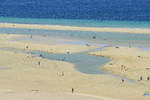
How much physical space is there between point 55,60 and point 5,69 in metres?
7.58

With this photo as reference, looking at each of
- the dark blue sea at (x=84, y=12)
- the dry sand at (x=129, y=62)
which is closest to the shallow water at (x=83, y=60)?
the dry sand at (x=129, y=62)

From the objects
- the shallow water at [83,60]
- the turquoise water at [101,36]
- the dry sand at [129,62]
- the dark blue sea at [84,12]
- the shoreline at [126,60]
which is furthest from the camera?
the dark blue sea at [84,12]

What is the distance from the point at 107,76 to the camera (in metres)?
39.8

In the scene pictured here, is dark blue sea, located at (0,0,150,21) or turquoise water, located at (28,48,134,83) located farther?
dark blue sea, located at (0,0,150,21)

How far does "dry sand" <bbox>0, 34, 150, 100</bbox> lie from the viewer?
1209 inches

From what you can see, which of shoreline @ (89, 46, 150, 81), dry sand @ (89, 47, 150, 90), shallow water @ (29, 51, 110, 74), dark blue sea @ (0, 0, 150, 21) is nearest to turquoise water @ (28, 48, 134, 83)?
shallow water @ (29, 51, 110, 74)

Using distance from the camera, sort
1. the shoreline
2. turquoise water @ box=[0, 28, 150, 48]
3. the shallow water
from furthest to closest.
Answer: turquoise water @ box=[0, 28, 150, 48]
the shallow water
the shoreline

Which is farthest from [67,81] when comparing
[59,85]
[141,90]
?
[141,90]

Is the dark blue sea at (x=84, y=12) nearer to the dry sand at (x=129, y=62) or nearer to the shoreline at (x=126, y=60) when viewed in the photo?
the shoreline at (x=126, y=60)

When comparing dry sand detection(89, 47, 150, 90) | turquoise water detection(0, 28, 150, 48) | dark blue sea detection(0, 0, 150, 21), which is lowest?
dry sand detection(89, 47, 150, 90)

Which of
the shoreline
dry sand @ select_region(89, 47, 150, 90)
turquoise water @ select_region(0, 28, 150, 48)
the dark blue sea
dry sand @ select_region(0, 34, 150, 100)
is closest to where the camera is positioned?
dry sand @ select_region(0, 34, 150, 100)

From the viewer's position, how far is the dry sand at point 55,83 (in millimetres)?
30703

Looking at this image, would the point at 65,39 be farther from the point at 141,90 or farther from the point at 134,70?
the point at 141,90

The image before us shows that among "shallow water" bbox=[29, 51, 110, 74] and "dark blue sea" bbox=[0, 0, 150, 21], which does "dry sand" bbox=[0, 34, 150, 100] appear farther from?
"dark blue sea" bbox=[0, 0, 150, 21]
